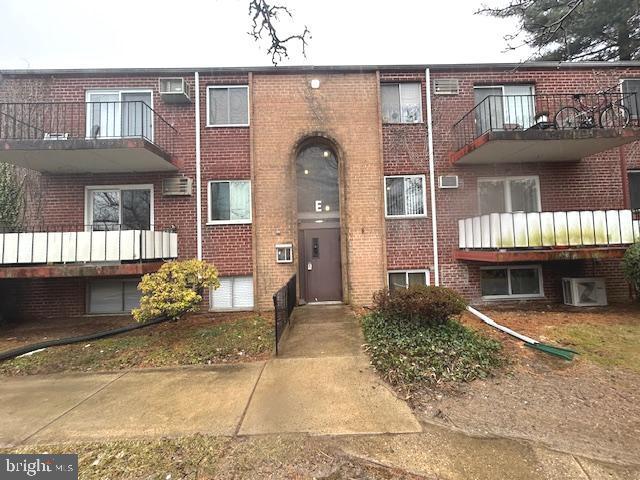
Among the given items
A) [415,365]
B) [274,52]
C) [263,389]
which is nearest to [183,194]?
[274,52]

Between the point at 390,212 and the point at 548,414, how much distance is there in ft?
20.3

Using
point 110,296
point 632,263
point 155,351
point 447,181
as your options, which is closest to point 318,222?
point 447,181

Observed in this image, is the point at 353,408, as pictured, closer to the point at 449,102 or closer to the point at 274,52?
the point at 274,52

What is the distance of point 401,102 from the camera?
934 centimetres

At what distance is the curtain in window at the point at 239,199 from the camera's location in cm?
902

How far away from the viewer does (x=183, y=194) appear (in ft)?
29.0

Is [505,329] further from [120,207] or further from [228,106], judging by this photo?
[120,207]

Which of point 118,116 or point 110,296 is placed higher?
point 118,116

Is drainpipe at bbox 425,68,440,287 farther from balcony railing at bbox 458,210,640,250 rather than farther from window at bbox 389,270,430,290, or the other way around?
balcony railing at bbox 458,210,640,250

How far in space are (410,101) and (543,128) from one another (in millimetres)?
3417

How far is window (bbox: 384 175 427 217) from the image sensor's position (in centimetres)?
913

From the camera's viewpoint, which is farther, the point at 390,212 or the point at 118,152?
the point at 390,212

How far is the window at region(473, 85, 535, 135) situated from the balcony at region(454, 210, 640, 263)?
3.17m

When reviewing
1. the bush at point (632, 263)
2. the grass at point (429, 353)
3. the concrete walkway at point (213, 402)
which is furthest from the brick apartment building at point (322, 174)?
the concrete walkway at point (213, 402)
